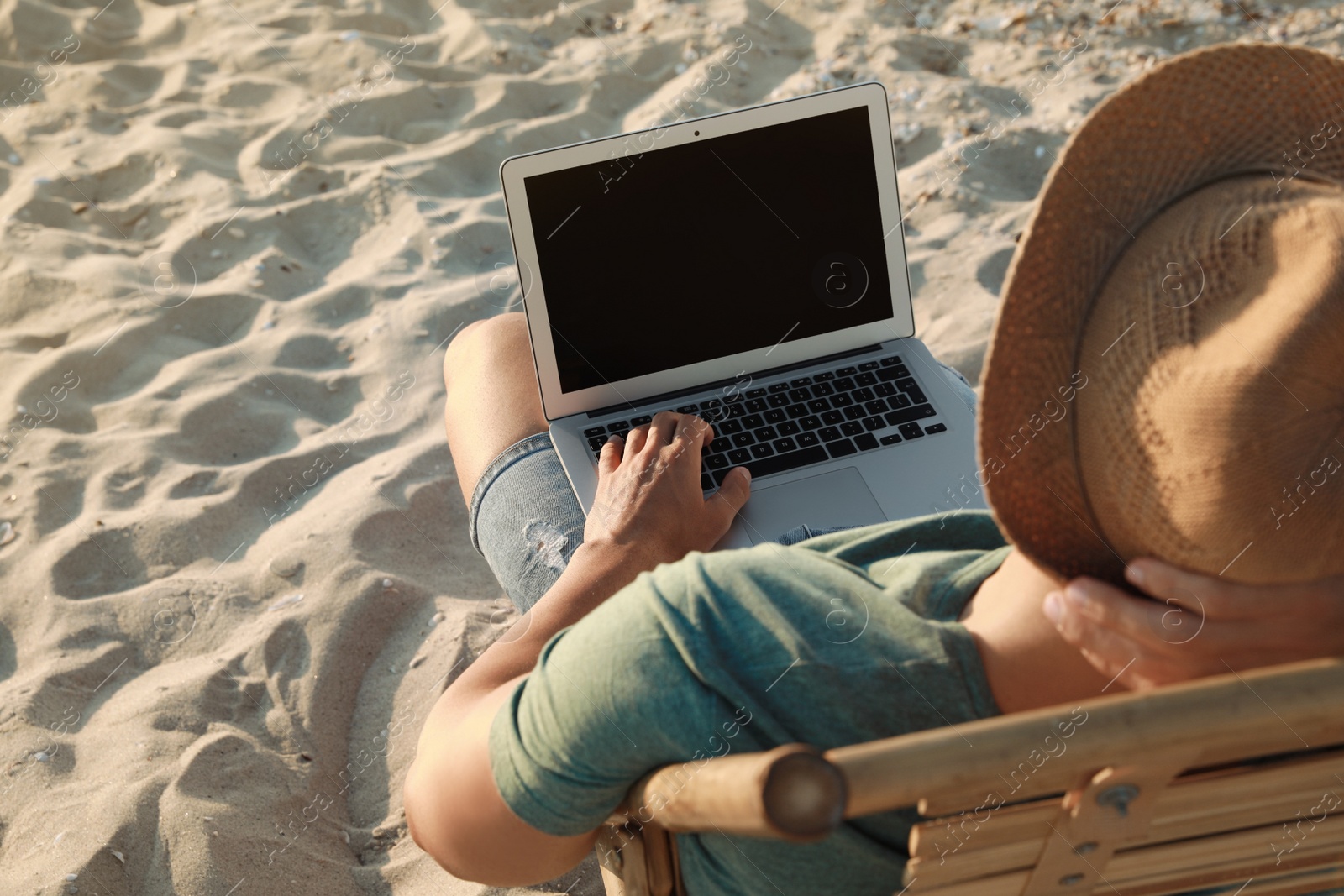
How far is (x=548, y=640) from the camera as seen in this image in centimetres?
124

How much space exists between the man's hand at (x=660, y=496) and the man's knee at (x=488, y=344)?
1.23 feet

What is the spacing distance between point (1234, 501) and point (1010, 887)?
418mm

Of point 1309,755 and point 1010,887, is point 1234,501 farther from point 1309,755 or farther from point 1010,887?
point 1010,887

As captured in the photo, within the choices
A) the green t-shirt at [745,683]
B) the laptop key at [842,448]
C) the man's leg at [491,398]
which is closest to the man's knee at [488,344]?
the man's leg at [491,398]

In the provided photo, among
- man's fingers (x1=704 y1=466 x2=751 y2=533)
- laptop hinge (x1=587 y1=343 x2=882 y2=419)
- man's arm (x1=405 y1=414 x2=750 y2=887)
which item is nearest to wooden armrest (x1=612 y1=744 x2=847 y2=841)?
man's arm (x1=405 y1=414 x2=750 y2=887)

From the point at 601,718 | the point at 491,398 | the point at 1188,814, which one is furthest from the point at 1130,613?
the point at 491,398

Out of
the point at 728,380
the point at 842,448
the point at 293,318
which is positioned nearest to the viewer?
the point at 842,448

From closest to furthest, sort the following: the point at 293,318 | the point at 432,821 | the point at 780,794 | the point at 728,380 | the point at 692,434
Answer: the point at 780,794, the point at 432,821, the point at 692,434, the point at 728,380, the point at 293,318

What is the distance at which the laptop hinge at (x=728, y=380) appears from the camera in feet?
5.87

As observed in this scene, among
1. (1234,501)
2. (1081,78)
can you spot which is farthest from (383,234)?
(1234,501)

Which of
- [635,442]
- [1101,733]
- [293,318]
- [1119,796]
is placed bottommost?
[293,318]

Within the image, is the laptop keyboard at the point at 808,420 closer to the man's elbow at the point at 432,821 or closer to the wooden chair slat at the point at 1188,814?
the man's elbow at the point at 432,821

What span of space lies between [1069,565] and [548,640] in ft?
2.15

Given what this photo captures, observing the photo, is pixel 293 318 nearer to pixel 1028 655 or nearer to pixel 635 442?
pixel 635 442
